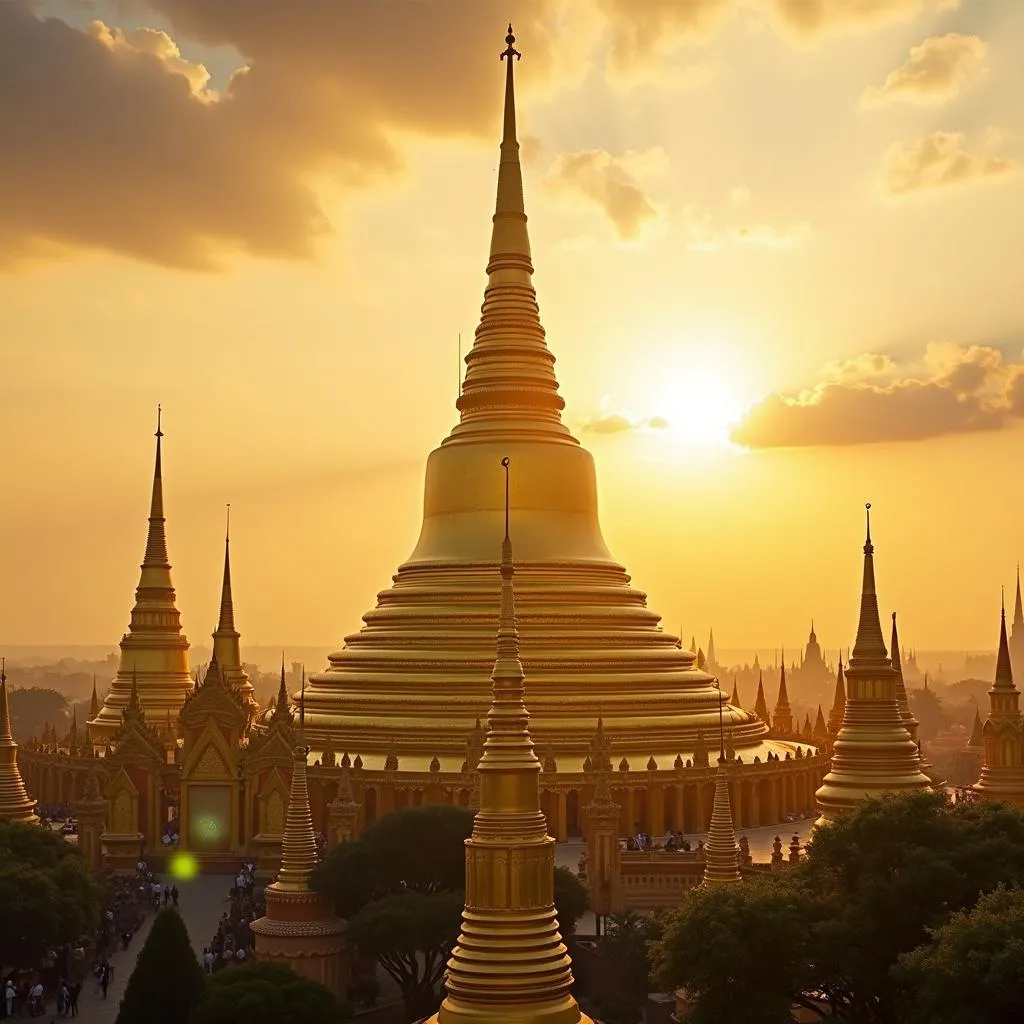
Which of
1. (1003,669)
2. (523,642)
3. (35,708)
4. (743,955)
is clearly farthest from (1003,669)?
(35,708)

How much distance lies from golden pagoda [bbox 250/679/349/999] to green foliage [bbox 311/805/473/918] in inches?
14.3

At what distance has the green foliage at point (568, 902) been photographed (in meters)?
32.2

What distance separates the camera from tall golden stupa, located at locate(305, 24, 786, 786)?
153 ft

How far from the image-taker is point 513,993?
1936cm

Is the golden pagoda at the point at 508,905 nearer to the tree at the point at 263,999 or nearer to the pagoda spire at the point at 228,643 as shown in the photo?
the tree at the point at 263,999

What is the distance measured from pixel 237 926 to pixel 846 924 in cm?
1773

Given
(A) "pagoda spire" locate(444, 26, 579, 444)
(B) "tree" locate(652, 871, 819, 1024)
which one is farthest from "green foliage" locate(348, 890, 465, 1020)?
(A) "pagoda spire" locate(444, 26, 579, 444)

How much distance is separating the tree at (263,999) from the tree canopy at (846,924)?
19.4 feet

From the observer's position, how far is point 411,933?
2948cm

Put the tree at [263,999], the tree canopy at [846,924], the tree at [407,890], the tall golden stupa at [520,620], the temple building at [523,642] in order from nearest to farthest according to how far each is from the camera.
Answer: the tree canopy at [846,924] < the tree at [263,999] < the tree at [407,890] < the temple building at [523,642] < the tall golden stupa at [520,620]

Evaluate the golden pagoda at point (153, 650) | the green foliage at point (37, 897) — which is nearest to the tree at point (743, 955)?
the green foliage at point (37, 897)

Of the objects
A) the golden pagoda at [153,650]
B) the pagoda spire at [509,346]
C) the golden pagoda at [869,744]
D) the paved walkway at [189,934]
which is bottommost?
the paved walkway at [189,934]

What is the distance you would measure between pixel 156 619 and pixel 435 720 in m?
18.4

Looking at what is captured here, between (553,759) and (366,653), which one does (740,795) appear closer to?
(553,759)
